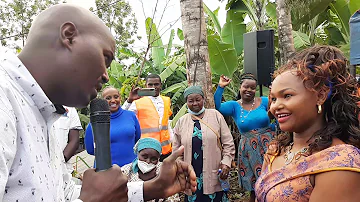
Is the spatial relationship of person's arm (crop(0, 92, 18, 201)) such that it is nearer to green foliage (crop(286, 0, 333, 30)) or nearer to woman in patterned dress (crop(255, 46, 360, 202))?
woman in patterned dress (crop(255, 46, 360, 202))

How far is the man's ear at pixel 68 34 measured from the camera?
111 cm

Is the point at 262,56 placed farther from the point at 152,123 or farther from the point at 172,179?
the point at 172,179

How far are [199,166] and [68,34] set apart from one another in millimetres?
3208

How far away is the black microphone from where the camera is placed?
1204 millimetres

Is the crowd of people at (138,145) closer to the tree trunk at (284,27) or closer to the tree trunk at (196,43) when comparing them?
the tree trunk at (196,43)

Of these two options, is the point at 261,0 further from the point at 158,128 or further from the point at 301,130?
the point at 301,130

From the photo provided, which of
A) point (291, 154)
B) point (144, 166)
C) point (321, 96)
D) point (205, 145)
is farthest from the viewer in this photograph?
point (205, 145)

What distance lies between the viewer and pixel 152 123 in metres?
4.48

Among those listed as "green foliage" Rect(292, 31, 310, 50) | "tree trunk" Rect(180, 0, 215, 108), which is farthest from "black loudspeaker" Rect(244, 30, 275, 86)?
"green foliage" Rect(292, 31, 310, 50)

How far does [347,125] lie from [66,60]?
1.53 m

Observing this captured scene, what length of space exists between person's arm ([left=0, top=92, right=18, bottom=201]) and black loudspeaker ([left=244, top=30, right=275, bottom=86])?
4471 mm

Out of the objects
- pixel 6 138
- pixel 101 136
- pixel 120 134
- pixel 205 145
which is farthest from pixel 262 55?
pixel 6 138

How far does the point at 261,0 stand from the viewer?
8688 mm

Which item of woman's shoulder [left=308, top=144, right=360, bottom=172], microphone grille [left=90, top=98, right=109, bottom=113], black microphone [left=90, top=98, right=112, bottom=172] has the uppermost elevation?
microphone grille [left=90, top=98, right=109, bottom=113]
